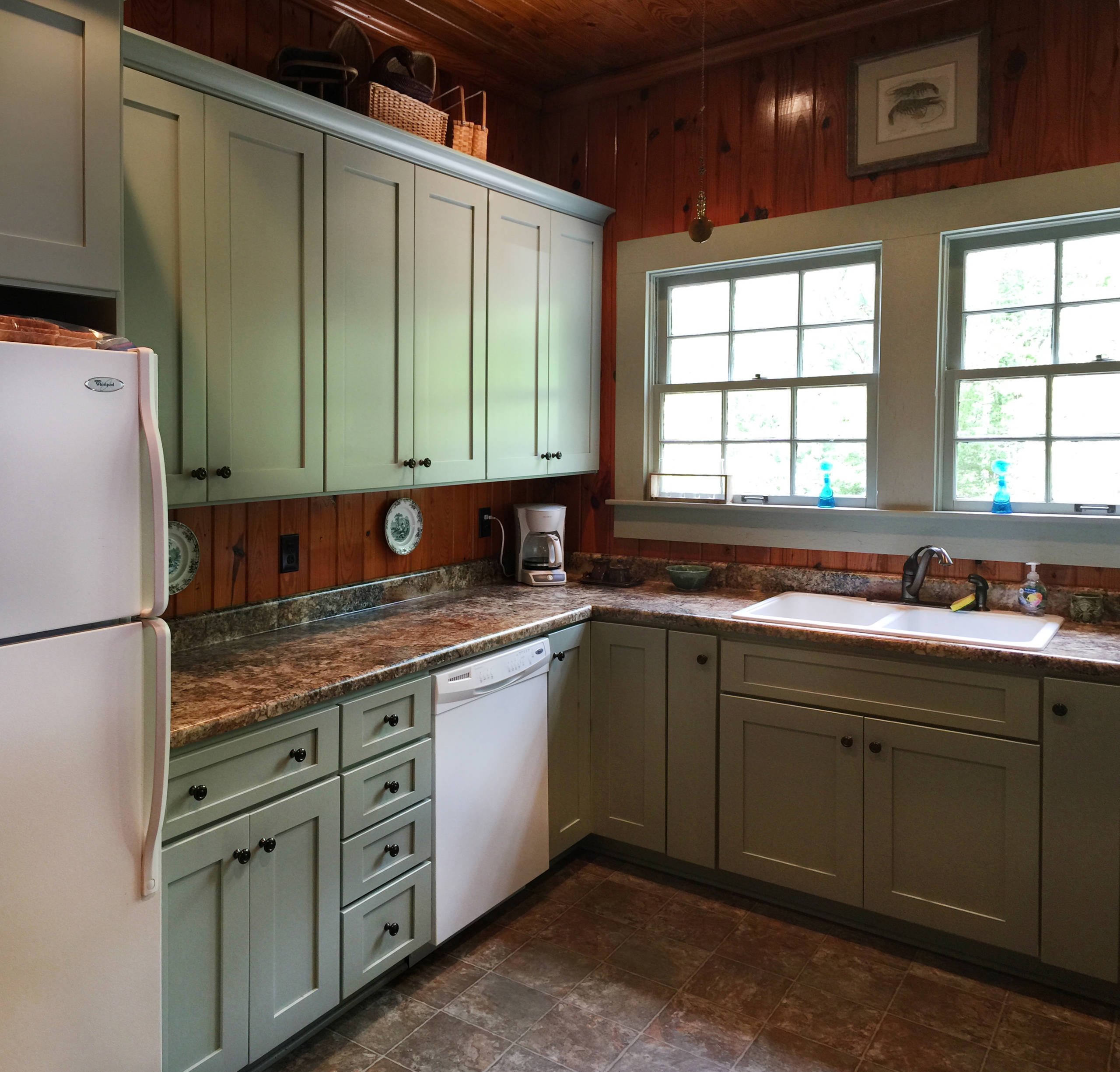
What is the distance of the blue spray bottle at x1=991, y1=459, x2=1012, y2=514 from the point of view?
9.48 feet

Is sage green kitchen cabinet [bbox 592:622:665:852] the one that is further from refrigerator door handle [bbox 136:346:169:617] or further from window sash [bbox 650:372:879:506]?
refrigerator door handle [bbox 136:346:169:617]

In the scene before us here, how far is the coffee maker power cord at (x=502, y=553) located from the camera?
3.55m

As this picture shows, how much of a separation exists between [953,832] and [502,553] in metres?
1.85

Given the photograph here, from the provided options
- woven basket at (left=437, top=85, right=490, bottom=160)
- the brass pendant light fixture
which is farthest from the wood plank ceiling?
woven basket at (left=437, top=85, right=490, bottom=160)

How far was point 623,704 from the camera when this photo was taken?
3002mm

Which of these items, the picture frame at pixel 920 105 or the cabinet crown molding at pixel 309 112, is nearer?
the cabinet crown molding at pixel 309 112

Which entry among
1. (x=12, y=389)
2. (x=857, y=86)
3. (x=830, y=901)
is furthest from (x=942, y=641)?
(x=12, y=389)

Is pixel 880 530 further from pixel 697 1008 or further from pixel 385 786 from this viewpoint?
pixel 385 786

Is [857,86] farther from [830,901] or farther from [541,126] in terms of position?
[830,901]

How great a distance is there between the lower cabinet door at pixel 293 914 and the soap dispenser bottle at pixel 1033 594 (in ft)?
6.78

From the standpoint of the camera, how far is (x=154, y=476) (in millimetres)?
1531

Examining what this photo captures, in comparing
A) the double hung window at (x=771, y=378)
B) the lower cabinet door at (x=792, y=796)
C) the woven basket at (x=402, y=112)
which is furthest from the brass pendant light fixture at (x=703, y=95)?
the lower cabinet door at (x=792, y=796)

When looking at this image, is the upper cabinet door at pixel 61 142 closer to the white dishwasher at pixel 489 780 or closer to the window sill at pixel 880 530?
the white dishwasher at pixel 489 780

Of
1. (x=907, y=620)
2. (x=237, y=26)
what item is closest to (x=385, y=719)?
(x=907, y=620)
